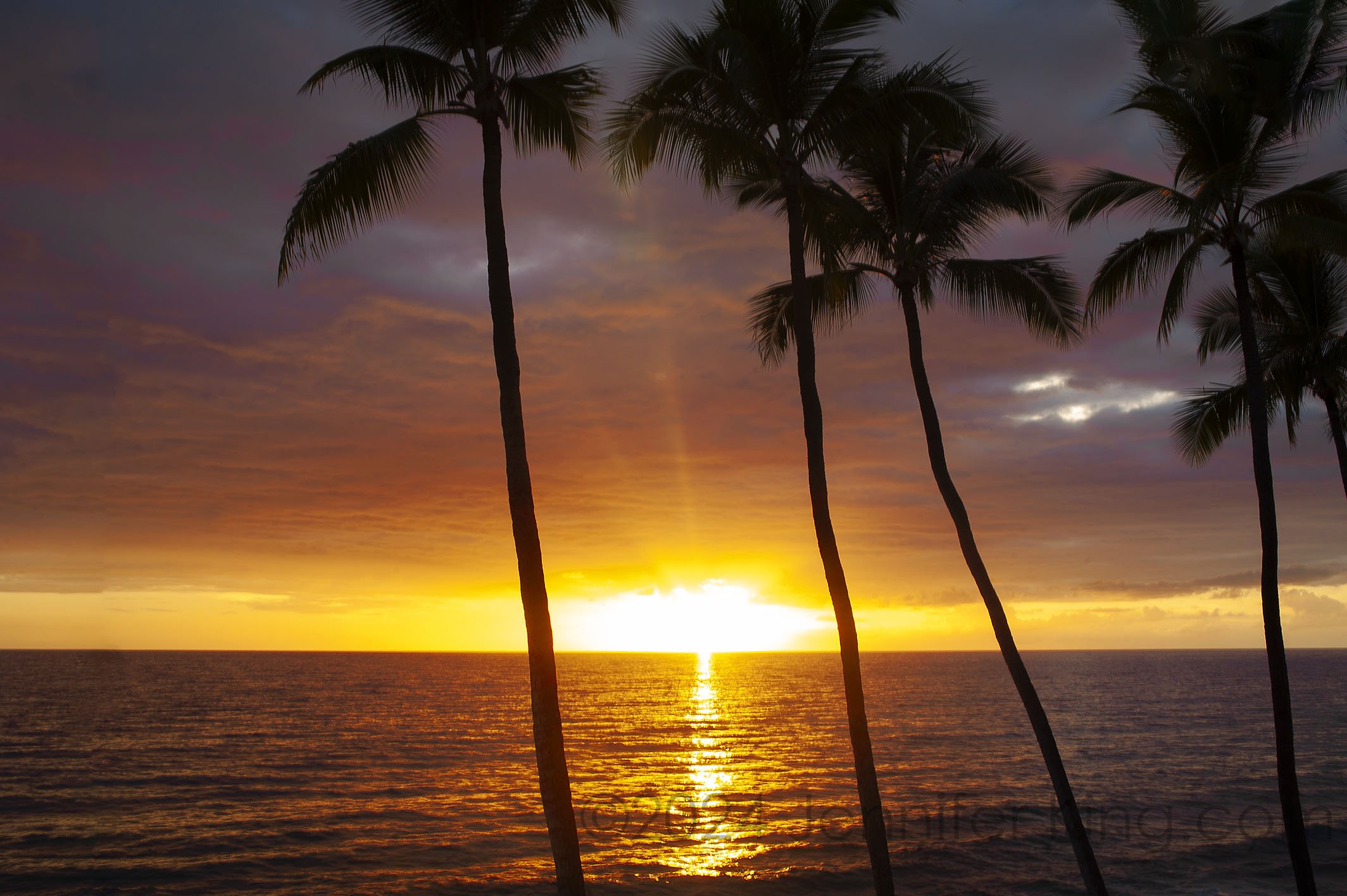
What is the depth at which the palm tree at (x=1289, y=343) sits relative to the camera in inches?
698

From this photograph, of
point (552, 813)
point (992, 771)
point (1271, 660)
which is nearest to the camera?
point (552, 813)

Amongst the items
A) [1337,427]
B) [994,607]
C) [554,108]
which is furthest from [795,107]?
[1337,427]

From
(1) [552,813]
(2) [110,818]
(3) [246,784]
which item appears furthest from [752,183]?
(3) [246,784]

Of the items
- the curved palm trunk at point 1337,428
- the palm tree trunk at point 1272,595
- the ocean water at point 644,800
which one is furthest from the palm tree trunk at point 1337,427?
the ocean water at point 644,800

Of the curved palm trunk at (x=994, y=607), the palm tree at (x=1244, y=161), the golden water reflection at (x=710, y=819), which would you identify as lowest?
the golden water reflection at (x=710, y=819)

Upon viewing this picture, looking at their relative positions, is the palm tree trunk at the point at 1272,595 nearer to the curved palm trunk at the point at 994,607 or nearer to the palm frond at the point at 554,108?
the curved palm trunk at the point at 994,607

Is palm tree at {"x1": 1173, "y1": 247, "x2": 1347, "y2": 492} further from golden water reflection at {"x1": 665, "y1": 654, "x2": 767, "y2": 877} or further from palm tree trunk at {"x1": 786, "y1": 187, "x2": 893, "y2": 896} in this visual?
golden water reflection at {"x1": 665, "y1": 654, "x2": 767, "y2": 877}

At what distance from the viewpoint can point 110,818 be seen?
3200 centimetres

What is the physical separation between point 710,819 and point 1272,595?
2425 centimetres

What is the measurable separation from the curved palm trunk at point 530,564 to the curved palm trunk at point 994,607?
761 centimetres

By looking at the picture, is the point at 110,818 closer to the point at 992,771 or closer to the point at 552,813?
the point at 552,813

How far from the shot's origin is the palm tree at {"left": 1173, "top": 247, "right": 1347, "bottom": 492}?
17.7 meters

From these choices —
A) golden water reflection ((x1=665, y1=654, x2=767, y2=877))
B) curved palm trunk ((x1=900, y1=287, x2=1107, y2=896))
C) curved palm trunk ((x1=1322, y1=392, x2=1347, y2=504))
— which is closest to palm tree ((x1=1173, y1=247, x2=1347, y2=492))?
curved palm trunk ((x1=1322, y1=392, x2=1347, y2=504))

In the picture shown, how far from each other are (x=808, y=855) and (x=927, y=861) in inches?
142
